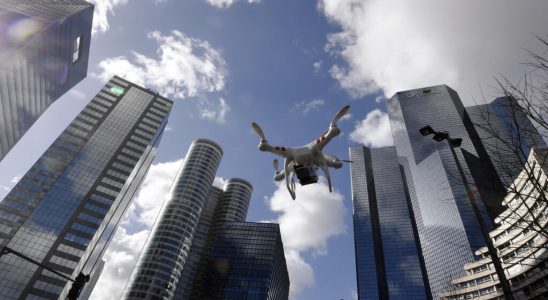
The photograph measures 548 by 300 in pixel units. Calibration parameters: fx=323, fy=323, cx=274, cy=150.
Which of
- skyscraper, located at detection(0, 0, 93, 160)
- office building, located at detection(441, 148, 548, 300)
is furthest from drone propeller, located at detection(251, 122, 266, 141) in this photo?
skyscraper, located at detection(0, 0, 93, 160)

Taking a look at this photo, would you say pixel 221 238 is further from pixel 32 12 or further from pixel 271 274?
pixel 32 12

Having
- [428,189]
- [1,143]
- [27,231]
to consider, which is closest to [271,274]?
A: [27,231]

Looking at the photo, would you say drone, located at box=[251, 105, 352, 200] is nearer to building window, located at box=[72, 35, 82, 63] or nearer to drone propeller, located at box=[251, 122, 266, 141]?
drone propeller, located at box=[251, 122, 266, 141]

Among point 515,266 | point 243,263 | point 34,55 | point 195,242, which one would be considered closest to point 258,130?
point 515,266

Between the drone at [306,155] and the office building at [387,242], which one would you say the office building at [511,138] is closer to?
the drone at [306,155]

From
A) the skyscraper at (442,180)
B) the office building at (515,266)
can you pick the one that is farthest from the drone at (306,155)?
the skyscraper at (442,180)
